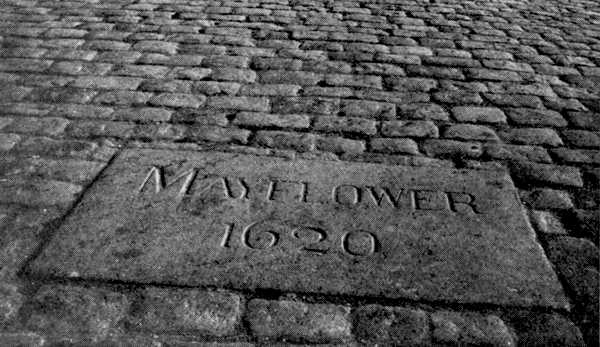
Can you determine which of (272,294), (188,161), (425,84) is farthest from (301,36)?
(272,294)

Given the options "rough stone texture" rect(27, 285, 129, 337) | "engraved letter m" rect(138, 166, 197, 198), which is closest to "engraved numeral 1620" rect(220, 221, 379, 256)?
"engraved letter m" rect(138, 166, 197, 198)

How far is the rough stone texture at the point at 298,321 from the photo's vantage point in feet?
6.41

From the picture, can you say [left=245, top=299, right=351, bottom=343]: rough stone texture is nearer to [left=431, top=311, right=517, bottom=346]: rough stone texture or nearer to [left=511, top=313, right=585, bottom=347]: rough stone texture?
[left=431, top=311, right=517, bottom=346]: rough stone texture

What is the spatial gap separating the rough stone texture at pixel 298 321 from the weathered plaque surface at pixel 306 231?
88mm

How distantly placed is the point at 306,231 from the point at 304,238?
0.05 m

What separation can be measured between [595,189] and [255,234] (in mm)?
1745

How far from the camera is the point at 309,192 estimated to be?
2703 mm

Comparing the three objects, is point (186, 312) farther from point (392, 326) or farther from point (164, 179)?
point (164, 179)

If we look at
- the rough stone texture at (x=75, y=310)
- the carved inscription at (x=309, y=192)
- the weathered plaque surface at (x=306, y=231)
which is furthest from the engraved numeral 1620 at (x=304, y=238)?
the rough stone texture at (x=75, y=310)

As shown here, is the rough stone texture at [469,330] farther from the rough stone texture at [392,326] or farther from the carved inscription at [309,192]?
the carved inscription at [309,192]

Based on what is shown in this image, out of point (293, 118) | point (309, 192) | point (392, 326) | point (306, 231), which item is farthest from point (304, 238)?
point (293, 118)

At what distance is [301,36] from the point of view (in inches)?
196

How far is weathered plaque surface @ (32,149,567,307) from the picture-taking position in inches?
85.9

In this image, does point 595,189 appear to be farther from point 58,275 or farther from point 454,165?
point 58,275
